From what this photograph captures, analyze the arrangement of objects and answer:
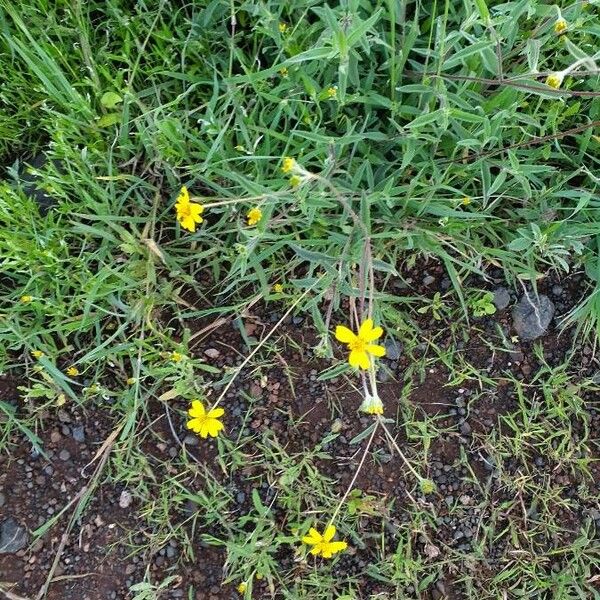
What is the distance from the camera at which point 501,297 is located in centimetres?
239

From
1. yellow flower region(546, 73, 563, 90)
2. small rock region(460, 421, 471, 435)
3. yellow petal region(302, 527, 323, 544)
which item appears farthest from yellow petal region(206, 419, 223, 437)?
yellow flower region(546, 73, 563, 90)

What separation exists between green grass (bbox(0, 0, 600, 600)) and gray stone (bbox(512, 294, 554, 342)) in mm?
61

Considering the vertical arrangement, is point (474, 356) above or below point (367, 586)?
above

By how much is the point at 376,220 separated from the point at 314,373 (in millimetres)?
537

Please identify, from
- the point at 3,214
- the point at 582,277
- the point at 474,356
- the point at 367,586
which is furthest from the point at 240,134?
the point at 367,586

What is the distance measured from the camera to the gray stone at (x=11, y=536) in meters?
2.24

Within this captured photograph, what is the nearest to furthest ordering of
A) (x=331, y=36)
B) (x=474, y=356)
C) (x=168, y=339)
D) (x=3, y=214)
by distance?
1. (x=331, y=36)
2. (x=3, y=214)
3. (x=168, y=339)
4. (x=474, y=356)

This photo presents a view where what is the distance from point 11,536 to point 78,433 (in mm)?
371

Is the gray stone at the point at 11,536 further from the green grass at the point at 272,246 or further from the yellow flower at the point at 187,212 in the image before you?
the yellow flower at the point at 187,212

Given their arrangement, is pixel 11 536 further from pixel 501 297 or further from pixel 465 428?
pixel 501 297

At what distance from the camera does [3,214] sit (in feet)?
6.89

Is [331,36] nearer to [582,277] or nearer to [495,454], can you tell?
[582,277]

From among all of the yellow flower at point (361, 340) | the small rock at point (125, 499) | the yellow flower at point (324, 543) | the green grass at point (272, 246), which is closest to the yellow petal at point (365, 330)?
the yellow flower at point (361, 340)

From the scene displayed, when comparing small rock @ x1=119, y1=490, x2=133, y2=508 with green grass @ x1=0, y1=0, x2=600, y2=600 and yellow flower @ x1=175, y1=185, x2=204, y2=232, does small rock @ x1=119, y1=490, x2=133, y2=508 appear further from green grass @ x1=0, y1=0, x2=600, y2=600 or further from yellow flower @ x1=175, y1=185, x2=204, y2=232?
yellow flower @ x1=175, y1=185, x2=204, y2=232
